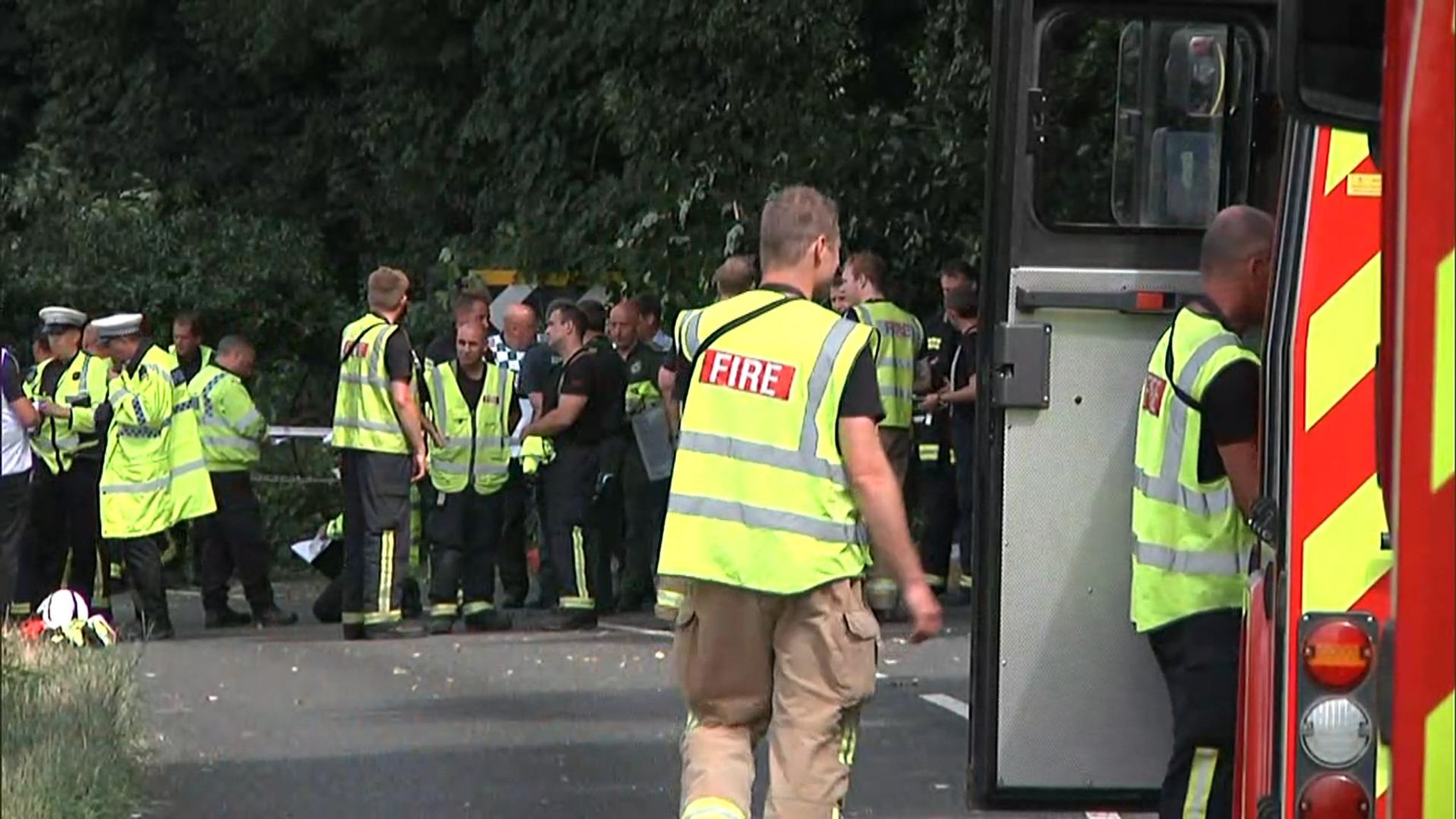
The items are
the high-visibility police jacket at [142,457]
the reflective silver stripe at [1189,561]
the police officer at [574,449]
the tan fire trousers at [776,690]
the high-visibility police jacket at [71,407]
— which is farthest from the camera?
the police officer at [574,449]

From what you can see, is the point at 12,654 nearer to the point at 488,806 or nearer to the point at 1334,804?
the point at 488,806

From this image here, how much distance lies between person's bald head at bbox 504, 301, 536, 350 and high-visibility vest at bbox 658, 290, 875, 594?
10.7 meters

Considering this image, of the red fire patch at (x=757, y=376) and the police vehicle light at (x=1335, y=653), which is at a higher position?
the red fire patch at (x=757, y=376)

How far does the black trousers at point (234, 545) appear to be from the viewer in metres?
17.0

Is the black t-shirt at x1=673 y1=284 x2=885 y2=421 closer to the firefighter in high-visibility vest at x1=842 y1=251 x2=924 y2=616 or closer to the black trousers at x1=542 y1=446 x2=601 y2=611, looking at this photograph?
the firefighter in high-visibility vest at x1=842 y1=251 x2=924 y2=616

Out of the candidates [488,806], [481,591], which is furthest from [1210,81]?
[481,591]

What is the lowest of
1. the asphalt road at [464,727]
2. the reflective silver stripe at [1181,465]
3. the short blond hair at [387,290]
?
the asphalt road at [464,727]

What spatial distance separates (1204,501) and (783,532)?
1.04 metres

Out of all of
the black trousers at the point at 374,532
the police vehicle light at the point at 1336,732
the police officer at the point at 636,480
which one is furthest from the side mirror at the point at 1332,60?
the police officer at the point at 636,480

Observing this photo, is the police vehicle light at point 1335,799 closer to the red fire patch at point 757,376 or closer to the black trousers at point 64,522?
the red fire patch at point 757,376

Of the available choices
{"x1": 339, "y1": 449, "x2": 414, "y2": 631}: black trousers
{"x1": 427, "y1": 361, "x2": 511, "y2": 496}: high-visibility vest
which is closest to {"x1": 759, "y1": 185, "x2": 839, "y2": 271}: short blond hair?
{"x1": 339, "y1": 449, "x2": 414, "y2": 631}: black trousers

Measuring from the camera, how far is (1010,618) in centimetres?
690

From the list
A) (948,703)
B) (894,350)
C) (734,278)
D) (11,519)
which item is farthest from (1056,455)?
(11,519)

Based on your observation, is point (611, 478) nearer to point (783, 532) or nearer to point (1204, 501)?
point (783, 532)
